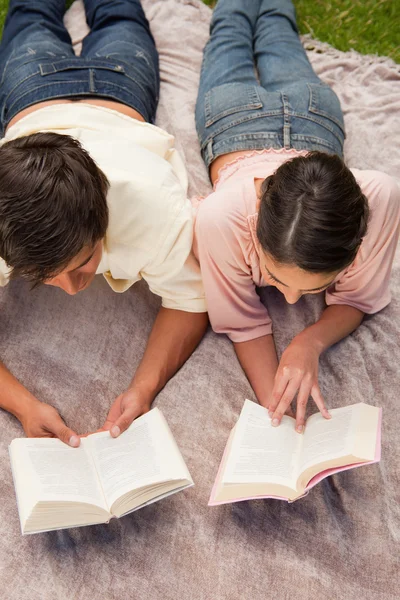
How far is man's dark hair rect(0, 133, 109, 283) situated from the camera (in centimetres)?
101

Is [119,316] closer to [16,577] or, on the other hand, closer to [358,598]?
[16,577]

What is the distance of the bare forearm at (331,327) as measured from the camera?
4.47ft

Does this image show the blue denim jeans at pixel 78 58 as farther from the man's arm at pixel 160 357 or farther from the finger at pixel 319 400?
the finger at pixel 319 400

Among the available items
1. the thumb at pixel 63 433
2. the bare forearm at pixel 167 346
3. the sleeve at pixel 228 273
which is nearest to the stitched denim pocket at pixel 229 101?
the sleeve at pixel 228 273

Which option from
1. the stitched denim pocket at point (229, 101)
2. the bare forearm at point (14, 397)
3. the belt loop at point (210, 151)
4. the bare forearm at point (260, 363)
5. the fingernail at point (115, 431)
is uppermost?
the stitched denim pocket at point (229, 101)

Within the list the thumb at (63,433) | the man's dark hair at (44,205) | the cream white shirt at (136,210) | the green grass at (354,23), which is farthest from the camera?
the green grass at (354,23)

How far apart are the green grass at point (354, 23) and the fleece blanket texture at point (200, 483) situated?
49 centimetres

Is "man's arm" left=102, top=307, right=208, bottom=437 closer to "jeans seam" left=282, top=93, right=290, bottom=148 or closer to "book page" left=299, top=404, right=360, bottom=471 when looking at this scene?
"book page" left=299, top=404, right=360, bottom=471

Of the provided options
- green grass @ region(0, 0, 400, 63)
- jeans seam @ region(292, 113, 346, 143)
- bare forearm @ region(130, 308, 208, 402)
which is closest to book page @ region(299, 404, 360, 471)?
bare forearm @ region(130, 308, 208, 402)

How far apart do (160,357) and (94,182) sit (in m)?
0.47

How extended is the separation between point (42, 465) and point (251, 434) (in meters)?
0.41

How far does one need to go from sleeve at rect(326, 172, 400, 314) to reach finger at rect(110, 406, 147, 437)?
54 centimetres

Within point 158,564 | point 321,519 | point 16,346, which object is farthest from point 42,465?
point 321,519

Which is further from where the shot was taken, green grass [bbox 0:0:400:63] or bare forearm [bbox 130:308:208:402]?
green grass [bbox 0:0:400:63]
